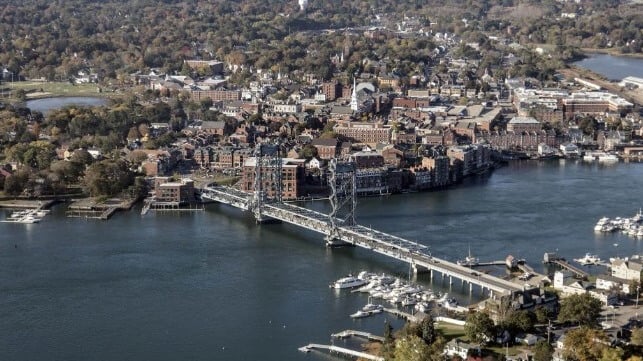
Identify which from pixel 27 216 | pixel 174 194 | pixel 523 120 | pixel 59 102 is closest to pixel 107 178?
pixel 174 194

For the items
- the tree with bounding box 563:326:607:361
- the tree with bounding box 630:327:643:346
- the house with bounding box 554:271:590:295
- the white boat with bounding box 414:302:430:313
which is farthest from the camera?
the house with bounding box 554:271:590:295

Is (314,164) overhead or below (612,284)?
overhead

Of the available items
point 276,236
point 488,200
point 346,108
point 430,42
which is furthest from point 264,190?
point 430,42

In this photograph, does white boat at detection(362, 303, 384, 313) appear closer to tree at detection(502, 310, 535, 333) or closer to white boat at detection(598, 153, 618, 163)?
tree at detection(502, 310, 535, 333)

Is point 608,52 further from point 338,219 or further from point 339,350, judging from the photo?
point 339,350

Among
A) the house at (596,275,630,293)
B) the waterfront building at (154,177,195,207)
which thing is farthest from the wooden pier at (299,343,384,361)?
the waterfront building at (154,177,195,207)
